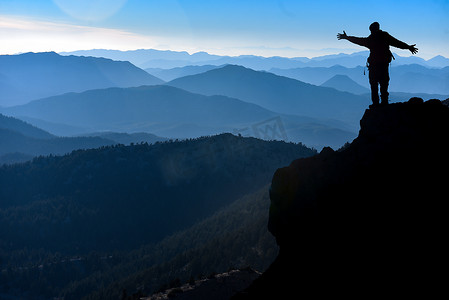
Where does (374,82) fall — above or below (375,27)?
below

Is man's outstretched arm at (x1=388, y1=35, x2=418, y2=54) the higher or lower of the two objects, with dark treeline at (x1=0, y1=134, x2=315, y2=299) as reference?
higher

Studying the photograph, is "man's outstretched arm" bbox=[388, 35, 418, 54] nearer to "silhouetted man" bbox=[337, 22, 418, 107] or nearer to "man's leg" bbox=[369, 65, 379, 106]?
"silhouetted man" bbox=[337, 22, 418, 107]

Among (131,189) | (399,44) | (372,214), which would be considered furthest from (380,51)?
(131,189)

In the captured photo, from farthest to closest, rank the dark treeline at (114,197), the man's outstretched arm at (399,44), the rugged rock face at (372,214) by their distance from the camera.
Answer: the dark treeline at (114,197), the man's outstretched arm at (399,44), the rugged rock face at (372,214)

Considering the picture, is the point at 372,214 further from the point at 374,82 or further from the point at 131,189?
the point at 131,189

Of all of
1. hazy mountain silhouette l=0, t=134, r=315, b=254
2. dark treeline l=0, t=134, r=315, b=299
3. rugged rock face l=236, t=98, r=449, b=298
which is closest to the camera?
rugged rock face l=236, t=98, r=449, b=298

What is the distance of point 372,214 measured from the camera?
486 inches

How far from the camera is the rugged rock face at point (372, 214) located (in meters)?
11.0

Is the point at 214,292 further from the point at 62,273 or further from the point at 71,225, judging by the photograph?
the point at 71,225

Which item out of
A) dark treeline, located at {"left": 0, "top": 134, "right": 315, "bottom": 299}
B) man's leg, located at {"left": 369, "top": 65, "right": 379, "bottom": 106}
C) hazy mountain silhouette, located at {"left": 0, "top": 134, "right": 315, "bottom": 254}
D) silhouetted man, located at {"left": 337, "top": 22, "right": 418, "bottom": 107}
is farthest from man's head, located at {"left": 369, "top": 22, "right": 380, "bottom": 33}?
hazy mountain silhouette, located at {"left": 0, "top": 134, "right": 315, "bottom": 254}

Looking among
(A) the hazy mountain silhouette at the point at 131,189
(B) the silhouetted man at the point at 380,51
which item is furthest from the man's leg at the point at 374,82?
(A) the hazy mountain silhouette at the point at 131,189

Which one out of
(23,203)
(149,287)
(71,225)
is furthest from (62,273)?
(23,203)

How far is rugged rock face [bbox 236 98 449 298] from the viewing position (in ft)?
35.9

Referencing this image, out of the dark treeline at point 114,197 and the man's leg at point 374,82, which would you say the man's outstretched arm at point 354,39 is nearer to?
the man's leg at point 374,82
